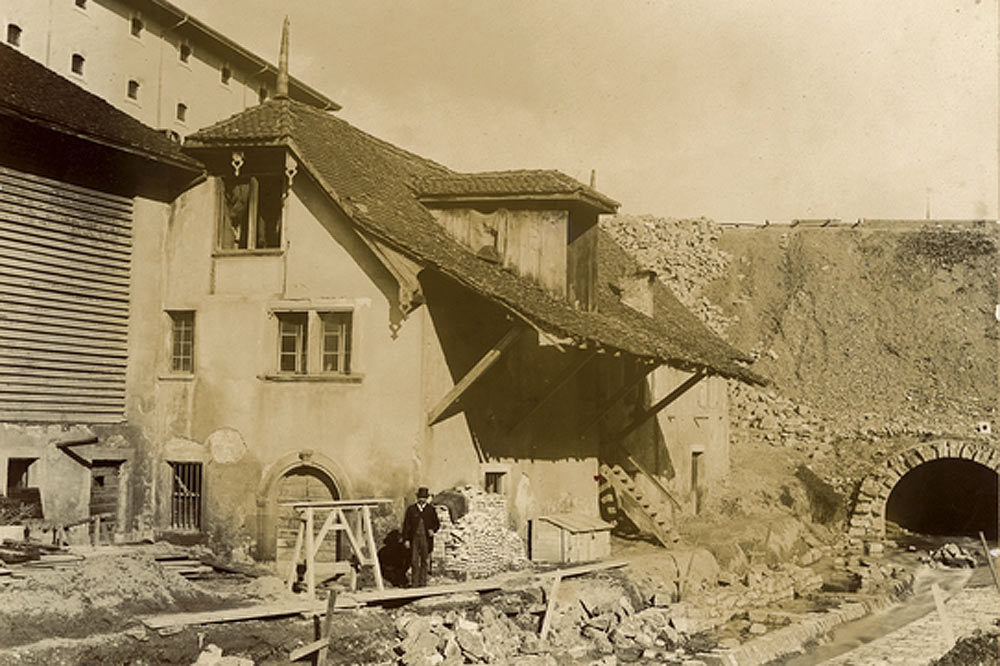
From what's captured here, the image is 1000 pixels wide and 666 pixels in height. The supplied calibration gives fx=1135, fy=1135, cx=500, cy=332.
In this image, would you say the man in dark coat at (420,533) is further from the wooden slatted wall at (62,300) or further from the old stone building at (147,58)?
the old stone building at (147,58)

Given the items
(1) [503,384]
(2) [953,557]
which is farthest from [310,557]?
(2) [953,557]

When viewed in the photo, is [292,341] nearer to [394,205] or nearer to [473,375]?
[394,205]

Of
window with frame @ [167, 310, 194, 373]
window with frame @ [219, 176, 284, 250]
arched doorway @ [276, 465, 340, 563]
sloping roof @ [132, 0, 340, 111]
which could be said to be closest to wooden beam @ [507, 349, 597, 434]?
arched doorway @ [276, 465, 340, 563]

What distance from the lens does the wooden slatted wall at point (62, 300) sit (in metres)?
18.1

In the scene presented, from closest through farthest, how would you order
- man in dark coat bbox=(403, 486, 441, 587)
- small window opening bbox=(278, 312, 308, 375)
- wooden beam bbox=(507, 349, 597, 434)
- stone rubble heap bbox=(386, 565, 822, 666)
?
1. stone rubble heap bbox=(386, 565, 822, 666)
2. man in dark coat bbox=(403, 486, 441, 587)
3. small window opening bbox=(278, 312, 308, 375)
4. wooden beam bbox=(507, 349, 597, 434)

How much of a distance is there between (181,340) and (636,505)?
10.7 metres

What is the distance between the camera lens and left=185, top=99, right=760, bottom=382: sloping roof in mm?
19203

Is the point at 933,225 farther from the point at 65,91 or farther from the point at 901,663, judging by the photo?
the point at 65,91

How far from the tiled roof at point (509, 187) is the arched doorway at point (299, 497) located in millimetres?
6215

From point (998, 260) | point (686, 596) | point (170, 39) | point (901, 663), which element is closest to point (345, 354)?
point (686, 596)

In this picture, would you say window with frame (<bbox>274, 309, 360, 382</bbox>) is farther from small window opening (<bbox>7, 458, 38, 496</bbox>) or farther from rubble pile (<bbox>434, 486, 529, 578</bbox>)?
small window opening (<bbox>7, 458, 38, 496</bbox>)

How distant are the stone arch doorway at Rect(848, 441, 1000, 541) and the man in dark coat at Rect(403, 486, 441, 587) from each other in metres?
21.5

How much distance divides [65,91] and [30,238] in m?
3.27

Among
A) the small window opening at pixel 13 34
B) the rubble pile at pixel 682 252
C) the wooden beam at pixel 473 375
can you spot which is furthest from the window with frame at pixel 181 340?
the rubble pile at pixel 682 252
